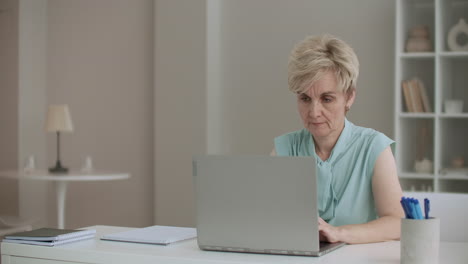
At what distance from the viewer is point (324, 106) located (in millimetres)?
2189

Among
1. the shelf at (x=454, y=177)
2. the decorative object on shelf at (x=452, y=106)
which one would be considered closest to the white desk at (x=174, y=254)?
the shelf at (x=454, y=177)

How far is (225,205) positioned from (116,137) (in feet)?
13.0

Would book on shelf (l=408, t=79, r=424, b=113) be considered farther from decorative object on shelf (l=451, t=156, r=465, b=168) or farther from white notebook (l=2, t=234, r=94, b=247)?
white notebook (l=2, t=234, r=94, b=247)

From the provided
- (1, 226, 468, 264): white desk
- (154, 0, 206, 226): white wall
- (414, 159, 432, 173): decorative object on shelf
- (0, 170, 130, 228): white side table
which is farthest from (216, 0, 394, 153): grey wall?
(1, 226, 468, 264): white desk

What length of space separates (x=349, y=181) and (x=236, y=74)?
2856 millimetres

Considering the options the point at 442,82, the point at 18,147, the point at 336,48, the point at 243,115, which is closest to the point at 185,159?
the point at 243,115

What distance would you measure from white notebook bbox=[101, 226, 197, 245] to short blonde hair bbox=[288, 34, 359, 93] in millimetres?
585

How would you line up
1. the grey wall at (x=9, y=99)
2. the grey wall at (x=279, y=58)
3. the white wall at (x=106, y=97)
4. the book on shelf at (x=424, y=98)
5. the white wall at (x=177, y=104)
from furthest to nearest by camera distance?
the grey wall at (x=9, y=99), the white wall at (x=106, y=97), the white wall at (x=177, y=104), the grey wall at (x=279, y=58), the book on shelf at (x=424, y=98)

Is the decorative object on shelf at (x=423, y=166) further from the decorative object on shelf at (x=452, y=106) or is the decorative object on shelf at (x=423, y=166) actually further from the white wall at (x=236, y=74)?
the white wall at (x=236, y=74)

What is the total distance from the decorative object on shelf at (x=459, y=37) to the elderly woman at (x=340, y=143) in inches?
76.4

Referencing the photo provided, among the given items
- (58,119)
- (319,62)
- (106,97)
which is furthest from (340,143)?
(106,97)

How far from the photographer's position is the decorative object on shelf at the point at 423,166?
157 inches

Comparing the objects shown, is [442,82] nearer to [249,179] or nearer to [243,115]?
[243,115]

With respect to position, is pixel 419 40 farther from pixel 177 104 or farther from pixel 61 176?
pixel 61 176
